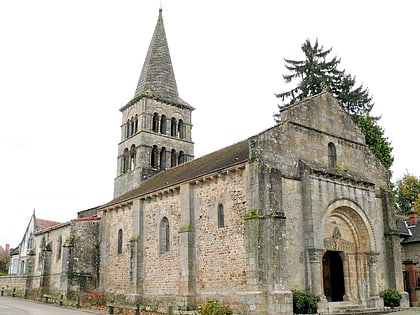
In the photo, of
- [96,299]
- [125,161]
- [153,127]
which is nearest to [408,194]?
[153,127]

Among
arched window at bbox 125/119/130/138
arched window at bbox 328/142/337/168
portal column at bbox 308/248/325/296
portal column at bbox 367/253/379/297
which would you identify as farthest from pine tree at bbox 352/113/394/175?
arched window at bbox 125/119/130/138

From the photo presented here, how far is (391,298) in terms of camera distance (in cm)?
2339

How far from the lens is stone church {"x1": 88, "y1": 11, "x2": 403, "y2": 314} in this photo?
19266 millimetres

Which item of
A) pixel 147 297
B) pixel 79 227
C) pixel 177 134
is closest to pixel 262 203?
pixel 147 297

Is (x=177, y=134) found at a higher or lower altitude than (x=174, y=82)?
lower

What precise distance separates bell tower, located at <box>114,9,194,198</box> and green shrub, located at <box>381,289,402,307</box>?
19.5 metres

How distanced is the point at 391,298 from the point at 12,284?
30406 mm

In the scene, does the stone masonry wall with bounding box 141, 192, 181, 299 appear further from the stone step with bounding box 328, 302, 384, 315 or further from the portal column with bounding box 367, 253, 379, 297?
the portal column with bounding box 367, 253, 379, 297

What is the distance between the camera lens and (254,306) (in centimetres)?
1817

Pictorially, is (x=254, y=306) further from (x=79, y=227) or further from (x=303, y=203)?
(x=79, y=227)

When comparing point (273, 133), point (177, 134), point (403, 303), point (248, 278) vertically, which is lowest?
point (403, 303)

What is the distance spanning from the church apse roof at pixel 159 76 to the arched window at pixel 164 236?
14.7m

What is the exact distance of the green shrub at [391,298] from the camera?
76.7ft

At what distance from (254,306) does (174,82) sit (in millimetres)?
26052
